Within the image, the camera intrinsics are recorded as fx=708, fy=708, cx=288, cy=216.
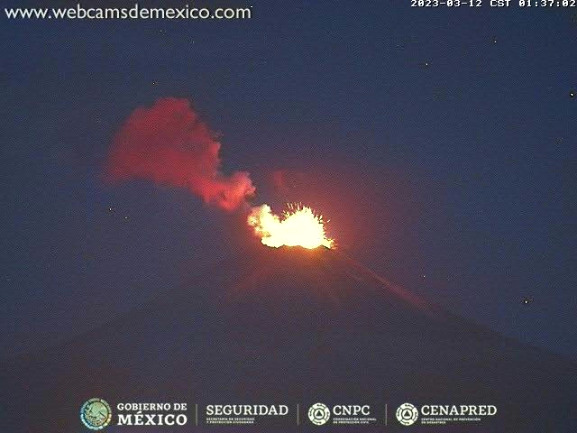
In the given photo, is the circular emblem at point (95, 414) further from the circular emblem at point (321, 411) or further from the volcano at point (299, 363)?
the circular emblem at point (321, 411)

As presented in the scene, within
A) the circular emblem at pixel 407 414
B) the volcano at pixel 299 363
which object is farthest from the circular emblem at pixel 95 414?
the circular emblem at pixel 407 414

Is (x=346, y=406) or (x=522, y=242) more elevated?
(x=522, y=242)

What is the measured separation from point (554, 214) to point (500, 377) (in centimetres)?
56

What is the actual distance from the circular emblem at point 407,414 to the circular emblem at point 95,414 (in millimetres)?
927

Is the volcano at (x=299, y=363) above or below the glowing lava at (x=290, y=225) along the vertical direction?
below

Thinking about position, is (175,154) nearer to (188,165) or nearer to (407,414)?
(188,165)

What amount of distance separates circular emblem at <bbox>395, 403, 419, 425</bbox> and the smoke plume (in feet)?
2.75

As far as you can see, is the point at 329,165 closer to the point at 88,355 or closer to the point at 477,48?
the point at 477,48

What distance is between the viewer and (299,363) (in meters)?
2.27

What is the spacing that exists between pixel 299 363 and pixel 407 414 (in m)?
0.38

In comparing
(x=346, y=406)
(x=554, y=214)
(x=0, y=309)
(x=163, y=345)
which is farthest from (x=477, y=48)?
(x=0, y=309)

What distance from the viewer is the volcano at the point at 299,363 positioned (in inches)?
89.0

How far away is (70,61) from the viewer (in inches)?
89.4

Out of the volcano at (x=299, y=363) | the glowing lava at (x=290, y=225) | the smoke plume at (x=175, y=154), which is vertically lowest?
the volcano at (x=299, y=363)
